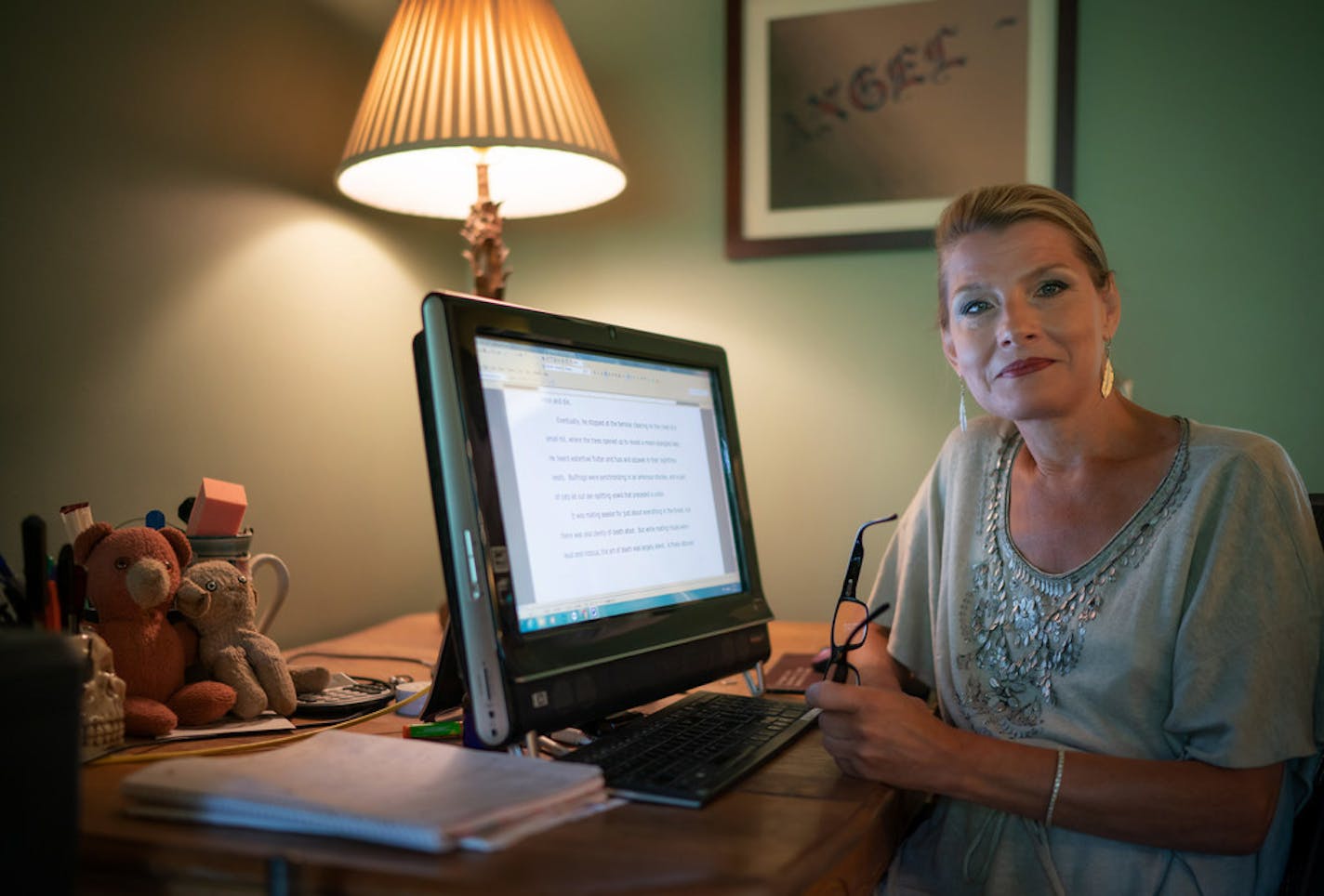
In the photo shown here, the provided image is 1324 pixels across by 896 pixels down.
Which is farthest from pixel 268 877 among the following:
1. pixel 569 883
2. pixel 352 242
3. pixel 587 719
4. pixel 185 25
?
pixel 352 242

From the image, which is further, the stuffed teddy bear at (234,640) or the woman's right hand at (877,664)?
the woman's right hand at (877,664)

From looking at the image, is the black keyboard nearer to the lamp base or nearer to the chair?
the chair

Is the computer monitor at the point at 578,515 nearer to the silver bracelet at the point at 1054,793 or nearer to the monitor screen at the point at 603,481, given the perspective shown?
the monitor screen at the point at 603,481

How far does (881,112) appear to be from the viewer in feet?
6.01

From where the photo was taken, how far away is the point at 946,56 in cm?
179

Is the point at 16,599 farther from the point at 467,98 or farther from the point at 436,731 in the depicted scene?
the point at 467,98

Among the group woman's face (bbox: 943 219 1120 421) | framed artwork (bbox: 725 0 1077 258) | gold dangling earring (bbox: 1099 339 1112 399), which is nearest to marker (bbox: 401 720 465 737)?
woman's face (bbox: 943 219 1120 421)

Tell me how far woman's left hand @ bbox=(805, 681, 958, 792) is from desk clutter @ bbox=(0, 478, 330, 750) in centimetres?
57

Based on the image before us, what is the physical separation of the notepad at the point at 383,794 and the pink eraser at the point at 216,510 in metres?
0.37

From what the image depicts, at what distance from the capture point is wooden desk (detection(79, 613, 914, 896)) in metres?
0.60

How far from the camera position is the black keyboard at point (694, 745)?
30.5 inches

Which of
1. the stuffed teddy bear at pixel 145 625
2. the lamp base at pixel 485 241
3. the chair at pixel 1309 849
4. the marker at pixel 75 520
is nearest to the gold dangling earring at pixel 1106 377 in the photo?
the chair at pixel 1309 849

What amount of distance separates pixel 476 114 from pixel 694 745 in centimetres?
Answer: 98

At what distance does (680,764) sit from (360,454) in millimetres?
1100
